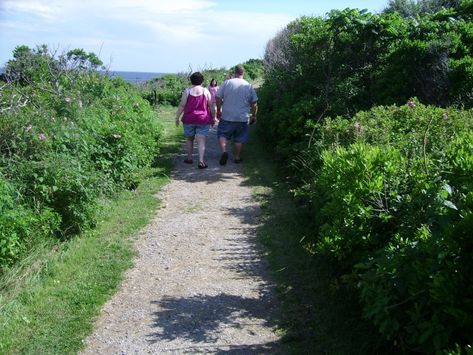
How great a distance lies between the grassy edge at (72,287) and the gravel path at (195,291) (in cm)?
14

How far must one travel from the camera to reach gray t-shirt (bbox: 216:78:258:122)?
948 cm

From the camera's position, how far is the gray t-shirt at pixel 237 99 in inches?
373

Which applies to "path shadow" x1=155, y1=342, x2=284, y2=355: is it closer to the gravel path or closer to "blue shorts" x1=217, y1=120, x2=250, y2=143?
the gravel path

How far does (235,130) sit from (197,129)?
0.72m

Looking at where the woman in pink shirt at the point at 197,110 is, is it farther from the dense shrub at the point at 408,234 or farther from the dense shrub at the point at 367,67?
the dense shrub at the point at 408,234

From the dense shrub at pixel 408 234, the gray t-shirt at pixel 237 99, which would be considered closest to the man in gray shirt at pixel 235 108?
the gray t-shirt at pixel 237 99

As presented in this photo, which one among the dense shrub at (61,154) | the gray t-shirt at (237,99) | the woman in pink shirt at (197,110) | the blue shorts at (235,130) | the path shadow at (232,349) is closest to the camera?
the path shadow at (232,349)

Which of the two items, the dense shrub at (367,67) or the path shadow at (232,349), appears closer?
the path shadow at (232,349)

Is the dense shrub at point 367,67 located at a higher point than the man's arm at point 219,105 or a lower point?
higher

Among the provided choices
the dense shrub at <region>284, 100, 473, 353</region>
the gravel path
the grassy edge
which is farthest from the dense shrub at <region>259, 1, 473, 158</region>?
the grassy edge

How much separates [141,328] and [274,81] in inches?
318

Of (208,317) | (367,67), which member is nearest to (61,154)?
(208,317)

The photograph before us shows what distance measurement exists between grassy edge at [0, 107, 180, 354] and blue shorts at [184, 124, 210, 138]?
8.29 feet

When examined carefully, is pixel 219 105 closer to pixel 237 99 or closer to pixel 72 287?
pixel 237 99
